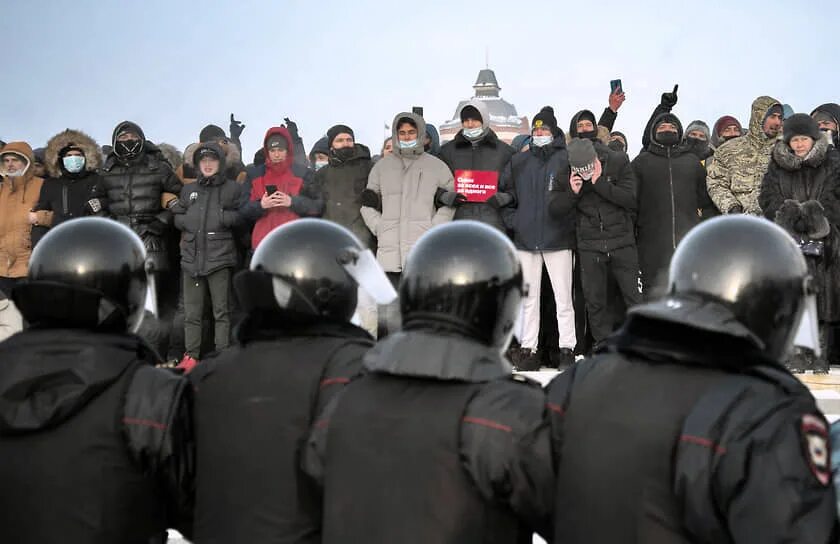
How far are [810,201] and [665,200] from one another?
129cm

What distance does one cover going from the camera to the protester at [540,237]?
9.30 m

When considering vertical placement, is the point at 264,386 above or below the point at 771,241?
below

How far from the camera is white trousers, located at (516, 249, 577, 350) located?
927 centimetres

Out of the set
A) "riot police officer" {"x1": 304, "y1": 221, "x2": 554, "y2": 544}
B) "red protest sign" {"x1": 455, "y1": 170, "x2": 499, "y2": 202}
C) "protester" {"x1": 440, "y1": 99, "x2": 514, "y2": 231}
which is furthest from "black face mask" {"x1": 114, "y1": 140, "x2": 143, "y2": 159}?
"riot police officer" {"x1": 304, "y1": 221, "x2": 554, "y2": 544}

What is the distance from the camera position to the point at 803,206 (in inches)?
356

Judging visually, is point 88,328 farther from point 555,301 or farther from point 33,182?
point 33,182

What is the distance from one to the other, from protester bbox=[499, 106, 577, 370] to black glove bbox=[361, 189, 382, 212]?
45.0 inches

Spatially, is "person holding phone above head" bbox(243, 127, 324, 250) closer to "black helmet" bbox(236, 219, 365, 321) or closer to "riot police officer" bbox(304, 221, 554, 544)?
"black helmet" bbox(236, 219, 365, 321)

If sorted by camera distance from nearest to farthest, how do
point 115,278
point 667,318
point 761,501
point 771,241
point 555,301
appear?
1. point 761,501
2. point 667,318
3. point 771,241
4. point 115,278
5. point 555,301

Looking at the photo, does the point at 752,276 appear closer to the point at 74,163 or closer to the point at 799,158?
the point at 799,158

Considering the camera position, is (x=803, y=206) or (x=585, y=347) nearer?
(x=803, y=206)

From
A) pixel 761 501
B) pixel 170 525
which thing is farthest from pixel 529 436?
pixel 170 525

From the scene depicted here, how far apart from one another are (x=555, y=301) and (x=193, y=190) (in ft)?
11.6

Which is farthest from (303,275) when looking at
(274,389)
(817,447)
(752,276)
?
(817,447)
